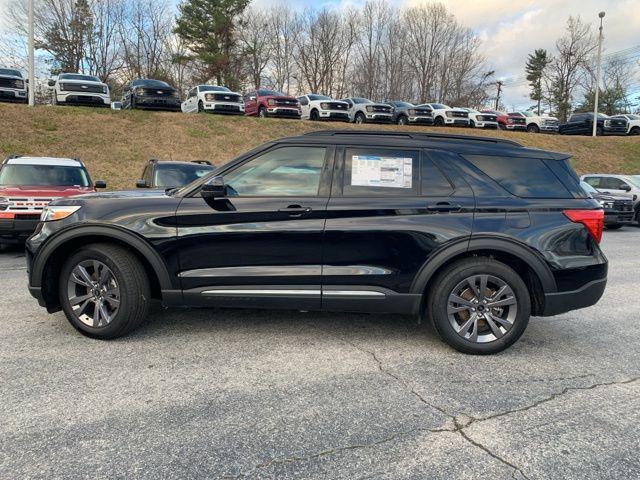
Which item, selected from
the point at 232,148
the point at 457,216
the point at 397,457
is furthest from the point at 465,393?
the point at 232,148

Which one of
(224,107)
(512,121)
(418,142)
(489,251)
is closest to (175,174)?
(418,142)

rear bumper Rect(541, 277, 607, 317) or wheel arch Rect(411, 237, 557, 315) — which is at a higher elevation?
wheel arch Rect(411, 237, 557, 315)

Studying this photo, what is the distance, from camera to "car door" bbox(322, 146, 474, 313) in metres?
3.84

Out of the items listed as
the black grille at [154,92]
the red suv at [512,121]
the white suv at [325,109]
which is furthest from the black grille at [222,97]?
the red suv at [512,121]

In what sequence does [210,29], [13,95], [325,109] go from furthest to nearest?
1. [210,29]
2. [325,109]
3. [13,95]

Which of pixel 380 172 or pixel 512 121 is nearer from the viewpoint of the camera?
pixel 380 172

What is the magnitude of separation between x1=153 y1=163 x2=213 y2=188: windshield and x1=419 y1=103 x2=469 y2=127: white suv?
68.1 ft

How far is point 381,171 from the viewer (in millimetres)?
3996

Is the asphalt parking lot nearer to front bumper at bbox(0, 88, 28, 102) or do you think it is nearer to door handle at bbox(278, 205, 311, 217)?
door handle at bbox(278, 205, 311, 217)

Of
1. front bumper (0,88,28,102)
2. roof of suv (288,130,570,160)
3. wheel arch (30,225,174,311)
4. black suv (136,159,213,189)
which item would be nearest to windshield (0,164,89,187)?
black suv (136,159,213,189)

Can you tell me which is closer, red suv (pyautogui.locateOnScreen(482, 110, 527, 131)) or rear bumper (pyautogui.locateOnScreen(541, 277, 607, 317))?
rear bumper (pyautogui.locateOnScreen(541, 277, 607, 317))

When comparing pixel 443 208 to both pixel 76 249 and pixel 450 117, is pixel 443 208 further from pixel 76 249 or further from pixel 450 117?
pixel 450 117

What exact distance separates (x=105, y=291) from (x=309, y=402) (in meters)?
2.11

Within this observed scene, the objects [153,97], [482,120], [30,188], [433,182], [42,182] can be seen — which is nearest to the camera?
[433,182]
